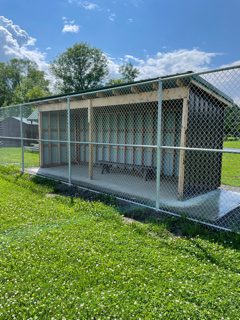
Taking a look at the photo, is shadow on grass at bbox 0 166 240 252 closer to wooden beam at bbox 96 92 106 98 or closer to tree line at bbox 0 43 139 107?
wooden beam at bbox 96 92 106 98

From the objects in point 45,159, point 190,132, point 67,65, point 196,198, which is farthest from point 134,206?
point 67,65

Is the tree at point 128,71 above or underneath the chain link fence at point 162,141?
above

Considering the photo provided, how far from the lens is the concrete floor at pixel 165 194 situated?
4.91m

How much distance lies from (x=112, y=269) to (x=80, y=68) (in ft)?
139

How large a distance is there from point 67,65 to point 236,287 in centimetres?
4370

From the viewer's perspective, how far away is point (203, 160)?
6.54 meters

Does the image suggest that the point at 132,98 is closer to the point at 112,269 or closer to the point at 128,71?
the point at 112,269

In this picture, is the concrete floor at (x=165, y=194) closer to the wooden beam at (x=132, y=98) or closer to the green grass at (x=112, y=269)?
the green grass at (x=112, y=269)

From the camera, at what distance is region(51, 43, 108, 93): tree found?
4031cm

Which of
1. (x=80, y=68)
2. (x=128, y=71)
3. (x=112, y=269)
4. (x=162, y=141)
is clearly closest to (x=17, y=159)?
(x=162, y=141)

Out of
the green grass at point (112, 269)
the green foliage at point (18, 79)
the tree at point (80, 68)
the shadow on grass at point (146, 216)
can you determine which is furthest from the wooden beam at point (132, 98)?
the green foliage at point (18, 79)

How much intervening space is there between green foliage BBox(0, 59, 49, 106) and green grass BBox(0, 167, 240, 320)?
42718 mm

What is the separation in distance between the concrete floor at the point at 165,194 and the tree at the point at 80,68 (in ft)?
113

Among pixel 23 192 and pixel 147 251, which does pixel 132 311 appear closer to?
pixel 147 251
